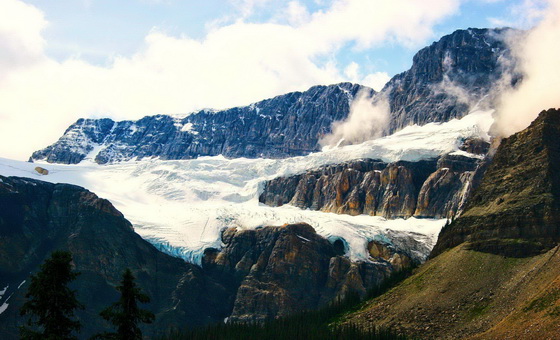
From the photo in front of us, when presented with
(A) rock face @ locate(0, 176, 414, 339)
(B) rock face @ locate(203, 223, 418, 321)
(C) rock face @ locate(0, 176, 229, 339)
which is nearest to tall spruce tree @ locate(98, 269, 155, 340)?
(C) rock face @ locate(0, 176, 229, 339)

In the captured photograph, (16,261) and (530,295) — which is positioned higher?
(530,295)

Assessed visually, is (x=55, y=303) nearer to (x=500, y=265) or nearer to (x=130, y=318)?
(x=130, y=318)

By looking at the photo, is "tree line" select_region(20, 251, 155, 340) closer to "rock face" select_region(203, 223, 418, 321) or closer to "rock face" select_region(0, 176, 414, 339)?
"rock face" select_region(0, 176, 414, 339)

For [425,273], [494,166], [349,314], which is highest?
[494,166]

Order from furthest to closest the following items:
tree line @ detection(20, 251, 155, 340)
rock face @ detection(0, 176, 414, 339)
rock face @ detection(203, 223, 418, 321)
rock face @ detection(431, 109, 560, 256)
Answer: rock face @ detection(203, 223, 418, 321) → rock face @ detection(0, 176, 414, 339) → rock face @ detection(431, 109, 560, 256) → tree line @ detection(20, 251, 155, 340)

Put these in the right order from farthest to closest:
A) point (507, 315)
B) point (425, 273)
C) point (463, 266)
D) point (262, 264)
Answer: point (262, 264)
point (425, 273)
point (463, 266)
point (507, 315)

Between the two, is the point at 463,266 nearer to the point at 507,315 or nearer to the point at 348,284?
the point at 507,315

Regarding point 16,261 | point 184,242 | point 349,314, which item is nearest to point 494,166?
point 349,314
